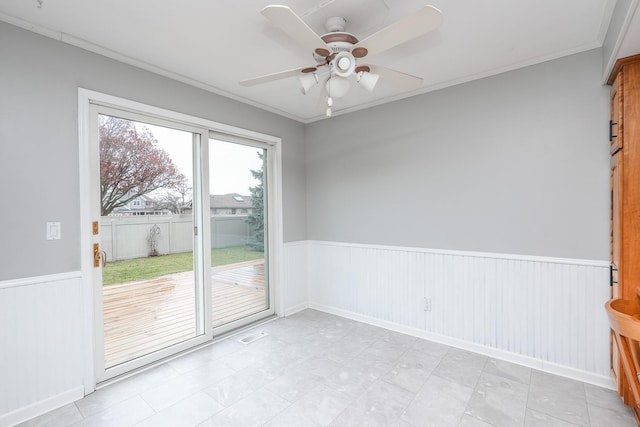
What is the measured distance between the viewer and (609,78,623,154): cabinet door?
1932 mm

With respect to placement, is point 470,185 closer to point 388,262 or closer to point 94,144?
point 388,262

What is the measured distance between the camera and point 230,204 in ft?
10.9

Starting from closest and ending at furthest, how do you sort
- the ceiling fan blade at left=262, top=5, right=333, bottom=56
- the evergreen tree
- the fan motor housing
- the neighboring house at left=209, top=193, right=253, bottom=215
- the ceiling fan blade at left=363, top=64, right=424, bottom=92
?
the ceiling fan blade at left=262, top=5, right=333, bottom=56
the fan motor housing
the ceiling fan blade at left=363, top=64, right=424, bottom=92
the neighboring house at left=209, top=193, right=253, bottom=215
the evergreen tree

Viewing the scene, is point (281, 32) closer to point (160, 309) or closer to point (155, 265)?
point (155, 265)

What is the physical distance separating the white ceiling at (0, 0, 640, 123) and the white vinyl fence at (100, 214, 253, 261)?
1.32 m

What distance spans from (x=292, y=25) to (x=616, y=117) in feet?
7.64

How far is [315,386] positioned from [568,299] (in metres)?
2.14

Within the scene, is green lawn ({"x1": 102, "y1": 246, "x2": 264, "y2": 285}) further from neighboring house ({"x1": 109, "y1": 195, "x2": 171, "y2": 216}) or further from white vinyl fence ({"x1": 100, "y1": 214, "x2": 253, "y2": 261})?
neighboring house ({"x1": 109, "y1": 195, "x2": 171, "y2": 216})

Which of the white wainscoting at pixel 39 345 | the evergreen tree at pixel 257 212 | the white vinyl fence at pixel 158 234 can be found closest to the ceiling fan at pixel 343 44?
the white vinyl fence at pixel 158 234

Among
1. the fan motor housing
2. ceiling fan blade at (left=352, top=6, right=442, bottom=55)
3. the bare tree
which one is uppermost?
Answer: the fan motor housing

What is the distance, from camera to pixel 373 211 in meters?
3.45

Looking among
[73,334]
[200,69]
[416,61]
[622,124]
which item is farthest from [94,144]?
[622,124]

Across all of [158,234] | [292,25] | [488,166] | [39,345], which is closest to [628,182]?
[488,166]

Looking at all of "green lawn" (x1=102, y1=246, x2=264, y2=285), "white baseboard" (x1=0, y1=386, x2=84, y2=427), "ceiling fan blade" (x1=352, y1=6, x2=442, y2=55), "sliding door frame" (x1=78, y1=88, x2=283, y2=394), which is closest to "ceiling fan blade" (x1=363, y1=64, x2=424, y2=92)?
"ceiling fan blade" (x1=352, y1=6, x2=442, y2=55)
